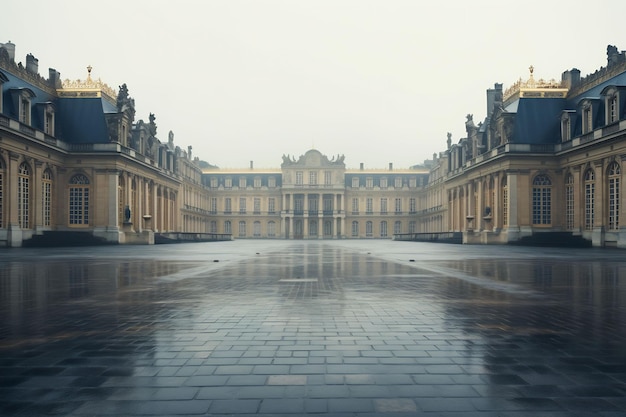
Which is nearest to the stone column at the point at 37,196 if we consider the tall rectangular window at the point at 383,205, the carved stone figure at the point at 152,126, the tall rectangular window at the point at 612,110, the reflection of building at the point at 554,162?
the carved stone figure at the point at 152,126

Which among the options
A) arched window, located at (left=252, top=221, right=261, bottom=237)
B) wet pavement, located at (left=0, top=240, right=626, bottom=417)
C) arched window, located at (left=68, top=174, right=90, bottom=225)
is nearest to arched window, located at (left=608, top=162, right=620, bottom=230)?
wet pavement, located at (left=0, top=240, right=626, bottom=417)

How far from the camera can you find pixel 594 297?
7.95 meters

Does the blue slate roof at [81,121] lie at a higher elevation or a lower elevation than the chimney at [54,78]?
lower

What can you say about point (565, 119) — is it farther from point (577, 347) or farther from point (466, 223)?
point (577, 347)

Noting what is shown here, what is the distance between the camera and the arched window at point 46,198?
3478 centimetres

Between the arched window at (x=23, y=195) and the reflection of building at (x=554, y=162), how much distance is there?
116ft

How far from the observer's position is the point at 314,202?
287 feet

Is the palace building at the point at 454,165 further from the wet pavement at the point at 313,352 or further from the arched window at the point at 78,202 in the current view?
the wet pavement at the point at 313,352

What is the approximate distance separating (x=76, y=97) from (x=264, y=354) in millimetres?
41858

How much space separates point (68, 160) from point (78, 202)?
3.49 m

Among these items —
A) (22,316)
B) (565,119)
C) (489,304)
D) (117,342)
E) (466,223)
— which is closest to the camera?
(117,342)

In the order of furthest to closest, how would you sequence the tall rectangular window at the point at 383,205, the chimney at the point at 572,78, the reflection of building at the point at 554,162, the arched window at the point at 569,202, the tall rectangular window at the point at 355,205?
the tall rectangular window at the point at 355,205 < the tall rectangular window at the point at 383,205 < the chimney at the point at 572,78 < the arched window at the point at 569,202 < the reflection of building at the point at 554,162

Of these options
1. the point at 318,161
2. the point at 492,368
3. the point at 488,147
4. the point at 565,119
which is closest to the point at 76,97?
the point at 488,147

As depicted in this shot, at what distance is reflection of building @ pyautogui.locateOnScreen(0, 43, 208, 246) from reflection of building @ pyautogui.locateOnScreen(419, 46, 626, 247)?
30.3m
